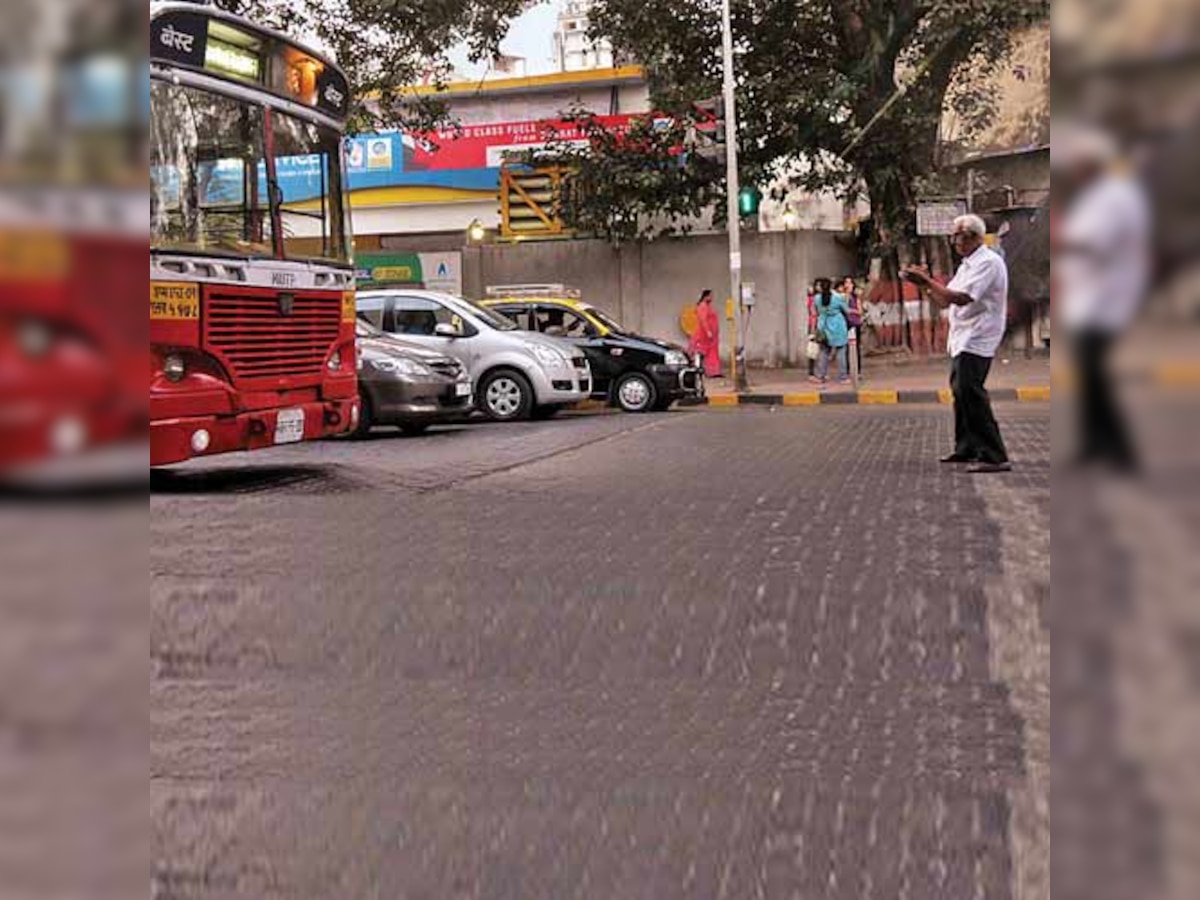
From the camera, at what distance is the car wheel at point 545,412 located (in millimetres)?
13656

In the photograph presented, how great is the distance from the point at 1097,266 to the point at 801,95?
18.6 metres

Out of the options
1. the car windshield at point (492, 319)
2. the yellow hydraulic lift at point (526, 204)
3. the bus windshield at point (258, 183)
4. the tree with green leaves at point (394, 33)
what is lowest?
the car windshield at point (492, 319)

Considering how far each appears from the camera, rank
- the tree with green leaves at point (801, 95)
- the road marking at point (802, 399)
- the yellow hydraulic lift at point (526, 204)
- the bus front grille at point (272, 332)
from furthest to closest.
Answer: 1. the yellow hydraulic lift at point (526, 204)
2. the tree with green leaves at point (801, 95)
3. the road marking at point (802, 399)
4. the bus front grille at point (272, 332)

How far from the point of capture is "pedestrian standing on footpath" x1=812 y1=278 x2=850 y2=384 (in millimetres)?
17000

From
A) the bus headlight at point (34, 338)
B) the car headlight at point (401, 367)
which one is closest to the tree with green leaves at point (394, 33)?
the car headlight at point (401, 367)

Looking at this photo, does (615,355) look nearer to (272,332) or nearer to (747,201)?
(747,201)

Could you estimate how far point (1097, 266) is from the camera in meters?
0.46

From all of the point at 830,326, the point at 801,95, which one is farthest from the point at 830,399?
the point at 801,95

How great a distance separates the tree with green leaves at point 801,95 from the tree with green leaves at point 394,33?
1.94 meters

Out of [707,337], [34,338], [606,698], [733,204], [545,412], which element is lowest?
[606,698]

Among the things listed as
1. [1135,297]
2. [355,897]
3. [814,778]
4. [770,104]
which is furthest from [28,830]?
[770,104]

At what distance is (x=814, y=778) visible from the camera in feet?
9.62

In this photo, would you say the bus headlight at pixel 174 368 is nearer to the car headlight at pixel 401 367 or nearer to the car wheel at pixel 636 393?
the car headlight at pixel 401 367

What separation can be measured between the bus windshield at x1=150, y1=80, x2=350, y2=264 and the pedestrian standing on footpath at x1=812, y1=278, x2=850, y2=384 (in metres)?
9.88
